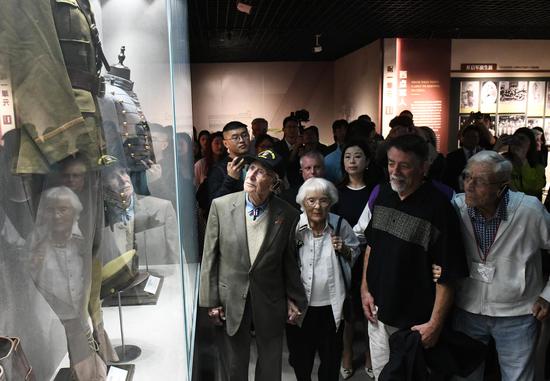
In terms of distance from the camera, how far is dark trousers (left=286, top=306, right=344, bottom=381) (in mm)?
2568

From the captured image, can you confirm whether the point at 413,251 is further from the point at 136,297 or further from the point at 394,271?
the point at 136,297

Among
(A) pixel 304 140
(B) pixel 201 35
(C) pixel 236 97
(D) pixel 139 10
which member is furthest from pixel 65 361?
(C) pixel 236 97

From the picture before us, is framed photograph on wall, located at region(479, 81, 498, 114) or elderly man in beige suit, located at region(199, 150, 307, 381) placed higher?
framed photograph on wall, located at region(479, 81, 498, 114)

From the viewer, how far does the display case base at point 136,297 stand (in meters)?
1.05

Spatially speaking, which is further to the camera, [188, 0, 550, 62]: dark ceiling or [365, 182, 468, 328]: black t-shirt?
[188, 0, 550, 62]: dark ceiling

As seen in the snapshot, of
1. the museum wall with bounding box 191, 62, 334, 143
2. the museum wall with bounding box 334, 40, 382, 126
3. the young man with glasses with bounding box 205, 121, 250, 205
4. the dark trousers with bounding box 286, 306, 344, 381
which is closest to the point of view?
the dark trousers with bounding box 286, 306, 344, 381

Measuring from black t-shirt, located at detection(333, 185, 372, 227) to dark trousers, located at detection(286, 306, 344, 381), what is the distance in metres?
0.70

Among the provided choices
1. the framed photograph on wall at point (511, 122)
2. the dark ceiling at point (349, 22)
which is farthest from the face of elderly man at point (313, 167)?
the framed photograph on wall at point (511, 122)

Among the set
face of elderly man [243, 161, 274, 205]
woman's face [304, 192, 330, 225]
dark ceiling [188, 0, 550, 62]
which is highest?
dark ceiling [188, 0, 550, 62]

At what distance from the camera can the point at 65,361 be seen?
0.83 metres

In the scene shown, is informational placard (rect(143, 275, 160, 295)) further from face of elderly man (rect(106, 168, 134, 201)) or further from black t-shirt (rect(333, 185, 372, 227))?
black t-shirt (rect(333, 185, 372, 227))

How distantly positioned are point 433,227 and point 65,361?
168cm

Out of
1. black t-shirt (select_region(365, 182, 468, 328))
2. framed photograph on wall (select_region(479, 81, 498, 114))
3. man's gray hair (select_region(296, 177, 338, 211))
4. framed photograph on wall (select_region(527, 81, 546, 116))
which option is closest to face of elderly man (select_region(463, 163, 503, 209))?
black t-shirt (select_region(365, 182, 468, 328))

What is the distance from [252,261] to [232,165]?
27.6 inches
